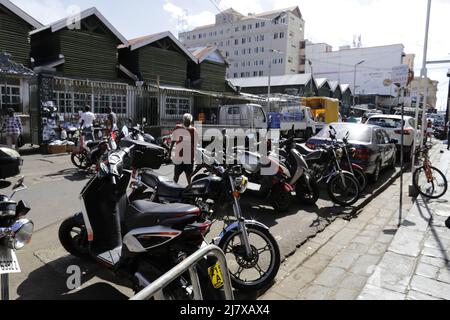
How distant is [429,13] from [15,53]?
53.4 ft

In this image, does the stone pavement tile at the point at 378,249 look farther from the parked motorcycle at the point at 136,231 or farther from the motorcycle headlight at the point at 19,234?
the motorcycle headlight at the point at 19,234

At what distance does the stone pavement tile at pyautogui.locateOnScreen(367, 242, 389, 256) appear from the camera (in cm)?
449

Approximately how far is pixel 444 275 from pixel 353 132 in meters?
5.19

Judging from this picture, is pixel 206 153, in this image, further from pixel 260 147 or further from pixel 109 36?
pixel 109 36

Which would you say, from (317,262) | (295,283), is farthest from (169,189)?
(317,262)

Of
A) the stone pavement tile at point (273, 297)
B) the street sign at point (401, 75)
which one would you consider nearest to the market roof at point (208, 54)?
the street sign at point (401, 75)

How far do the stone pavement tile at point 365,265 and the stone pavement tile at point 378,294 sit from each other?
413 mm

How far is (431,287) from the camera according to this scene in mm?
3576

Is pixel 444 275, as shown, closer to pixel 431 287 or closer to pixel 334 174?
pixel 431 287

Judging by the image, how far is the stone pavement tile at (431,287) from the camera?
3.43 meters

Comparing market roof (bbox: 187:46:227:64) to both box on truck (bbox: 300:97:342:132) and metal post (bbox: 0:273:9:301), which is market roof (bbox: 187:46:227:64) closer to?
box on truck (bbox: 300:97:342:132)

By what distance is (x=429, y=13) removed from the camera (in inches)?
295
